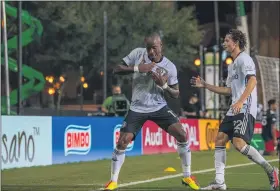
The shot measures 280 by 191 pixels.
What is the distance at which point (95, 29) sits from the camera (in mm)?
48438

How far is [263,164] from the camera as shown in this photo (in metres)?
10.0

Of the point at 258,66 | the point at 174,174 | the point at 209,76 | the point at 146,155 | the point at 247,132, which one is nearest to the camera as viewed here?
the point at 247,132

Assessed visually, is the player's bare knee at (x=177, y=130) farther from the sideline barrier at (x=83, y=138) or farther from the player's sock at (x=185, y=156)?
the sideline barrier at (x=83, y=138)

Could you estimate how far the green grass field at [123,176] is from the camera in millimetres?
11362

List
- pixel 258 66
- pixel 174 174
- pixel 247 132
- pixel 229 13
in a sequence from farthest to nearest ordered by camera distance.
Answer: pixel 229 13 < pixel 258 66 < pixel 174 174 < pixel 247 132

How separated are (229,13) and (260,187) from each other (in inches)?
2093

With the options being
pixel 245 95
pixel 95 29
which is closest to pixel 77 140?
pixel 245 95

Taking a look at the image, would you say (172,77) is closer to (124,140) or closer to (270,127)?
(124,140)

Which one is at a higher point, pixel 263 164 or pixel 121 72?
pixel 121 72

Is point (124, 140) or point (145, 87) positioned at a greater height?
point (145, 87)

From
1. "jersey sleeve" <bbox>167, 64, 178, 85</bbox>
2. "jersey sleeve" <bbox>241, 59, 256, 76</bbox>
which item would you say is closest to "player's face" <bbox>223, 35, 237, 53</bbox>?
"jersey sleeve" <bbox>241, 59, 256, 76</bbox>

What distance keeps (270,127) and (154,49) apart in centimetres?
1302

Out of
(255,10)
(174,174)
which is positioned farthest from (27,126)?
(255,10)

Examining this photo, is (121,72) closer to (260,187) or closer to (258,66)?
(260,187)
